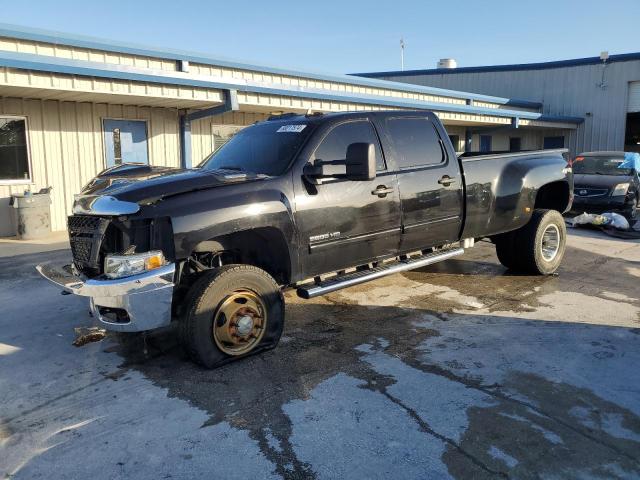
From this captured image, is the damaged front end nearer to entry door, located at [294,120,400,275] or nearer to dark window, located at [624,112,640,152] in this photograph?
entry door, located at [294,120,400,275]

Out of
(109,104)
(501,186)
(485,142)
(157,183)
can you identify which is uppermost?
(109,104)

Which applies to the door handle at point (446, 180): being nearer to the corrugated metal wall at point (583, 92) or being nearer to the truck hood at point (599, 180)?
the truck hood at point (599, 180)

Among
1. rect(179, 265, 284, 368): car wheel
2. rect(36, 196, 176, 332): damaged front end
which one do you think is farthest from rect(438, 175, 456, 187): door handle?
rect(36, 196, 176, 332): damaged front end

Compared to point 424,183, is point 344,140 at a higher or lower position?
higher

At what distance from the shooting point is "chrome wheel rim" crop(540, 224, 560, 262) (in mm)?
7047

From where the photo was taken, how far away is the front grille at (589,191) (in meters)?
12.0

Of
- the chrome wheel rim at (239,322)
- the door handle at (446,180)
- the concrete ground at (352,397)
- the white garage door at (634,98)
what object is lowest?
the concrete ground at (352,397)

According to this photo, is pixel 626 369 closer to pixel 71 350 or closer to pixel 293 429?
pixel 293 429

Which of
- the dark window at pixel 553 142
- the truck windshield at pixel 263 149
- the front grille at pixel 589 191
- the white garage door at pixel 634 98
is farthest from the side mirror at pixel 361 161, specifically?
the dark window at pixel 553 142

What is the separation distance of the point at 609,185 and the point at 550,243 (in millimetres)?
6154

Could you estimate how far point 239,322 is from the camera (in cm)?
418

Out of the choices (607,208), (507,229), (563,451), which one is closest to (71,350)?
(563,451)

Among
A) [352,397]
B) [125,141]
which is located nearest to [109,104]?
[125,141]

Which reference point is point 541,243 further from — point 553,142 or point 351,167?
point 553,142
